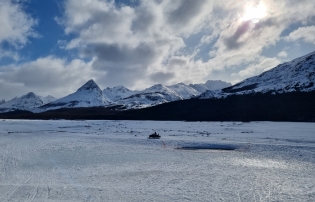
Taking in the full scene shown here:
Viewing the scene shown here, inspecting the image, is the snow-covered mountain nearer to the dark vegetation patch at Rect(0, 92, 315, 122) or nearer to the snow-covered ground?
the dark vegetation patch at Rect(0, 92, 315, 122)

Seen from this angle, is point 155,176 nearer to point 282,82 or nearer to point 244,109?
point 244,109

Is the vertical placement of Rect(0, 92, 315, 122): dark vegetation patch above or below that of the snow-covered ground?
above

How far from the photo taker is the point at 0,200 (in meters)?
11.1

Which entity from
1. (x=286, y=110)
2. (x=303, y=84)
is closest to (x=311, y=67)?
(x=303, y=84)

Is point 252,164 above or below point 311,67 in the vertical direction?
below

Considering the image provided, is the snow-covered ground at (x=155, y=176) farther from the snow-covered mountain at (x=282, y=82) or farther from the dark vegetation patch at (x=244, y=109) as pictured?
the snow-covered mountain at (x=282, y=82)

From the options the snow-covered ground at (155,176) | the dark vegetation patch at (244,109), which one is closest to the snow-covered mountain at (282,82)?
the dark vegetation patch at (244,109)

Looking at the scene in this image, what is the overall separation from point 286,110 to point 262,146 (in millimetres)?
83174

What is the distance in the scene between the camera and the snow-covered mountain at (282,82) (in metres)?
133

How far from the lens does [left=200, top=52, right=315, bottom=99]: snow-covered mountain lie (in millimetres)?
132875

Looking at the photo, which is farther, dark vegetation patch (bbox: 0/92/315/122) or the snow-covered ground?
dark vegetation patch (bbox: 0/92/315/122)

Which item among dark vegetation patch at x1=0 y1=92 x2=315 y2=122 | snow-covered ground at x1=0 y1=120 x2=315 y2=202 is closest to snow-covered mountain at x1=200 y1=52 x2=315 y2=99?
dark vegetation patch at x1=0 y1=92 x2=315 y2=122

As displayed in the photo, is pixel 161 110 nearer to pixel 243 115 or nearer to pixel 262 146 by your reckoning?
pixel 243 115

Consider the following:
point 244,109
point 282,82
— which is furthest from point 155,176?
point 282,82
